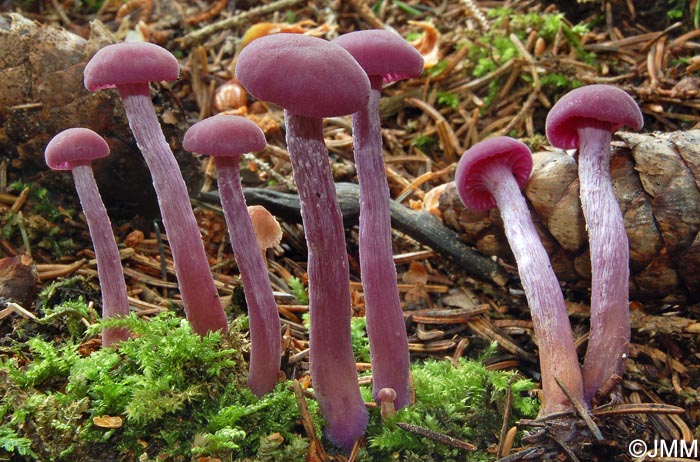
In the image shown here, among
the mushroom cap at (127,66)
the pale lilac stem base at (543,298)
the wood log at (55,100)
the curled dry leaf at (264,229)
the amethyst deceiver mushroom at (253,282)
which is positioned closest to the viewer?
the mushroom cap at (127,66)

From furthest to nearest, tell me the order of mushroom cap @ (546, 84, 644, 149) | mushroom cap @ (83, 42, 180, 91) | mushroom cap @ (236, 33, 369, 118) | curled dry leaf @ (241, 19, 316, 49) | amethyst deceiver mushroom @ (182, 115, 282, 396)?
curled dry leaf @ (241, 19, 316, 49), mushroom cap @ (546, 84, 644, 149), amethyst deceiver mushroom @ (182, 115, 282, 396), mushroom cap @ (83, 42, 180, 91), mushroom cap @ (236, 33, 369, 118)

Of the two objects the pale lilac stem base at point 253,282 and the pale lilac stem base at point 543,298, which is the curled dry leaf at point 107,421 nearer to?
the pale lilac stem base at point 253,282

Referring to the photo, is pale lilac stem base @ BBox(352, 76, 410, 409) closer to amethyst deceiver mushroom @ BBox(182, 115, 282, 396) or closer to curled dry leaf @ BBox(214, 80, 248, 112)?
amethyst deceiver mushroom @ BBox(182, 115, 282, 396)

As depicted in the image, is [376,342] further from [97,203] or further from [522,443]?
[97,203]

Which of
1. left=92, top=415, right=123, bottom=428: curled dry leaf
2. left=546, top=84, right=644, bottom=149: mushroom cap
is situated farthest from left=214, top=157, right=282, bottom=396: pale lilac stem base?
left=546, top=84, right=644, bottom=149: mushroom cap

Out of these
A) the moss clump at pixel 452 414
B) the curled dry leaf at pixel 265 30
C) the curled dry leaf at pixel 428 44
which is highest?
the curled dry leaf at pixel 265 30

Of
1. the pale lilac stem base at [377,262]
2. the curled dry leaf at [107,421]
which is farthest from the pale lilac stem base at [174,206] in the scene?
the pale lilac stem base at [377,262]
